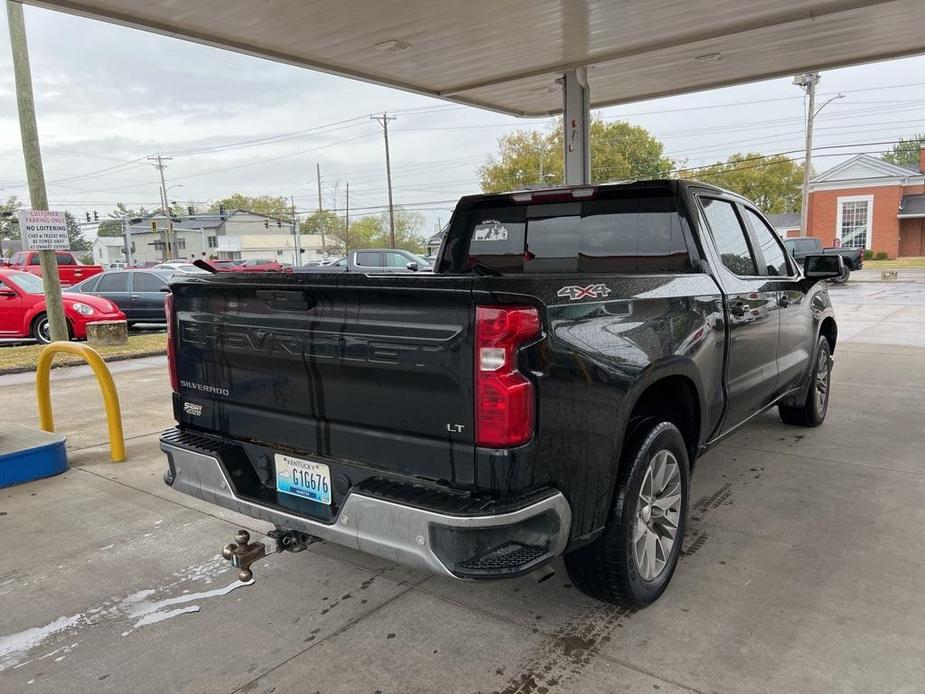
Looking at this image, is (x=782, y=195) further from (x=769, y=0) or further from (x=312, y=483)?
(x=312, y=483)

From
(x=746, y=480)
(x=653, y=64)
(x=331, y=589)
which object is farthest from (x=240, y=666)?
(x=653, y=64)

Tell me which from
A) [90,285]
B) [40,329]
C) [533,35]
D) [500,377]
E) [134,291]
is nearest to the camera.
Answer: [500,377]

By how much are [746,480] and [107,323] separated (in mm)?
11090

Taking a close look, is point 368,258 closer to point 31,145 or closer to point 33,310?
point 33,310

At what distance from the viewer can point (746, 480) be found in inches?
191

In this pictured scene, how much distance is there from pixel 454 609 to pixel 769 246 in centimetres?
353

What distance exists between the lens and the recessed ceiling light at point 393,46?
24.3 feet

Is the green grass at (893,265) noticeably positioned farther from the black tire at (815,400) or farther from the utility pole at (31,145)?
the utility pole at (31,145)

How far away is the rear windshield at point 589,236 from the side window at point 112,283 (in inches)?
510

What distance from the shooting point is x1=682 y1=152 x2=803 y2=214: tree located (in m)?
60.8

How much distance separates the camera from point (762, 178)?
2470 inches

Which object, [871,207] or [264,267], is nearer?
[264,267]

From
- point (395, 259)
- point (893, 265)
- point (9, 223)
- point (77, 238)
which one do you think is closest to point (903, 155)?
point (893, 265)

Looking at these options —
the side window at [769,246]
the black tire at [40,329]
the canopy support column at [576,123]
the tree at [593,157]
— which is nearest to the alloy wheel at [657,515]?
the side window at [769,246]
